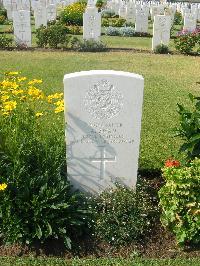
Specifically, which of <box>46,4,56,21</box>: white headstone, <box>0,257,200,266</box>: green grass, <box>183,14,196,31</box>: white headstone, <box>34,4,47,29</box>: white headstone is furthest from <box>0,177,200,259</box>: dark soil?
<box>46,4,56,21</box>: white headstone

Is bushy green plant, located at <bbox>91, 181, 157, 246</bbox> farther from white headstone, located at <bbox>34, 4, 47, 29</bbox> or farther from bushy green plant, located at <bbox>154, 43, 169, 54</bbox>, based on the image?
white headstone, located at <bbox>34, 4, 47, 29</bbox>

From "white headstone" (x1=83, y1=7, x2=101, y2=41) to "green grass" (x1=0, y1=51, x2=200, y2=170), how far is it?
1703 millimetres

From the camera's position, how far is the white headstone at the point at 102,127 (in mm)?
4453

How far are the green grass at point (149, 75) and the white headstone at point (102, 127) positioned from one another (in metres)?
1.32

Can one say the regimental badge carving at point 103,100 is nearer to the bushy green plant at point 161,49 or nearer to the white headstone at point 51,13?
the bushy green plant at point 161,49

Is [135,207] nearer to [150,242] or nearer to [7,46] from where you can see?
[150,242]

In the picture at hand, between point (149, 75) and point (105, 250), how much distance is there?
8139 mm

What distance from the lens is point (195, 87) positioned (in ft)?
35.8

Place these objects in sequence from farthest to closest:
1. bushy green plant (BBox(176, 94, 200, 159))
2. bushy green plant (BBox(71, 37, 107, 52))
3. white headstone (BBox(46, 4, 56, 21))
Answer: white headstone (BBox(46, 4, 56, 21)), bushy green plant (BBox(71, 37, 107, 52)), bushy green plant (BBox(176, 94, 200, 159))

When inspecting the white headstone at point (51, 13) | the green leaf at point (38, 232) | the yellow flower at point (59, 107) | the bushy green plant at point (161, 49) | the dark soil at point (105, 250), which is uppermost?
the white headstone at point (51, 13)

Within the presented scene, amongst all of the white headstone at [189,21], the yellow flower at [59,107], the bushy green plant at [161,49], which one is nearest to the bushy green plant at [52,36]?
the bushy green plant at [161,49]

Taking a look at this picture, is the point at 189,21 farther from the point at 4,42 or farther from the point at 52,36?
the point at 4,42

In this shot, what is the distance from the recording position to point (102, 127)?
15.3 feet

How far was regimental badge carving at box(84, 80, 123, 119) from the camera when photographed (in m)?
4.48
